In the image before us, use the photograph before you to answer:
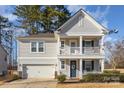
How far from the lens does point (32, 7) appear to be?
63875 mm

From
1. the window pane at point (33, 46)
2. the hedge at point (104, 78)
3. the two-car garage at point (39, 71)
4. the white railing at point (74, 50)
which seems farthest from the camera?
the two-car garage at point (39, 71)

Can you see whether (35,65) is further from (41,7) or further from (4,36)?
(4,36)

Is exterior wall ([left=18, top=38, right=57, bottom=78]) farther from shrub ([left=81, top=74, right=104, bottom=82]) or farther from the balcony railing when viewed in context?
shrub ([left=81, top=74, right=104, bottom=82])

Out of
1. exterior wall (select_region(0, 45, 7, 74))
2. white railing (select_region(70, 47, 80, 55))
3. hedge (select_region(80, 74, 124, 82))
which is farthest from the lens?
exterior wall (select_region(0, 45, 7, 74))

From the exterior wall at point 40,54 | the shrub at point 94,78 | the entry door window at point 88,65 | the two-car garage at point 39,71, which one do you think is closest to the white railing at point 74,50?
the entry door window at point 88,65

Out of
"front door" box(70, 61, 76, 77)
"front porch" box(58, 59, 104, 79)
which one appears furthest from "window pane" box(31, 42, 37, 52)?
"front door" box(70, 61, 76, 77)

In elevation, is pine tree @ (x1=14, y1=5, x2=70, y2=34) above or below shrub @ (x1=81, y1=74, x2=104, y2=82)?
A: above

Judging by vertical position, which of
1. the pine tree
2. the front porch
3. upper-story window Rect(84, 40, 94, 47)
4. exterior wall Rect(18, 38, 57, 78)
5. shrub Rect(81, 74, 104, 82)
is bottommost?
shrub Rect(81, 74, 104, 82)

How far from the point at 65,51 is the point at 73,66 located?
213 centimetres

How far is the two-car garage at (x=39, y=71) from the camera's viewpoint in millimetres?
45812

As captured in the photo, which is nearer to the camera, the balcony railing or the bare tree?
the balcony railing

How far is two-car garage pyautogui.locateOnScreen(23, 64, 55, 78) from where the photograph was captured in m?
45.8

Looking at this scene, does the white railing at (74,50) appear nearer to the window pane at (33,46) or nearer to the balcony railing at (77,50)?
the balcony railing at (77,50)
